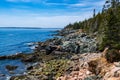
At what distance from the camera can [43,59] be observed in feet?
136

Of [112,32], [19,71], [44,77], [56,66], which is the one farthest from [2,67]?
[112,32]

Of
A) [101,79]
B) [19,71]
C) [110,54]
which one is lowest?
[19,71]

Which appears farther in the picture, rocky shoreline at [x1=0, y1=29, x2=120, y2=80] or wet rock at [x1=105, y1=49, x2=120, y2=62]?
wet rock at [x1=105, y1=49, x2=120, y2=62]

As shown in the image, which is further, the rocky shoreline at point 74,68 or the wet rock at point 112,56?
the wet rock at point 112,56

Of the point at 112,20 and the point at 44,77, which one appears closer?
the point at 44,77

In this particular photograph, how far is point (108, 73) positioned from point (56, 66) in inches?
554

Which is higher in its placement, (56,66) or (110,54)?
(110,54)

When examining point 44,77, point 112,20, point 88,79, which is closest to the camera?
point 88,79

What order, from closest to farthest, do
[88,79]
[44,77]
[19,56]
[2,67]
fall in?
[88,79] < [44,77] < [2,67] < [19,56]

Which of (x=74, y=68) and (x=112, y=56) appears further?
(x=74, y=68)

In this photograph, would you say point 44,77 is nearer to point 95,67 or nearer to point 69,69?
point 69,69

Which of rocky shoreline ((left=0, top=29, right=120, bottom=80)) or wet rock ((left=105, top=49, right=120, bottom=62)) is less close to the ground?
wet rock ((left=105, top=49, right=120, bottom=62))

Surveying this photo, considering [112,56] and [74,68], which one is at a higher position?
[112,56]

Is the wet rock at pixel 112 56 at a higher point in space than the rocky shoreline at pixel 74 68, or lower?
higher
